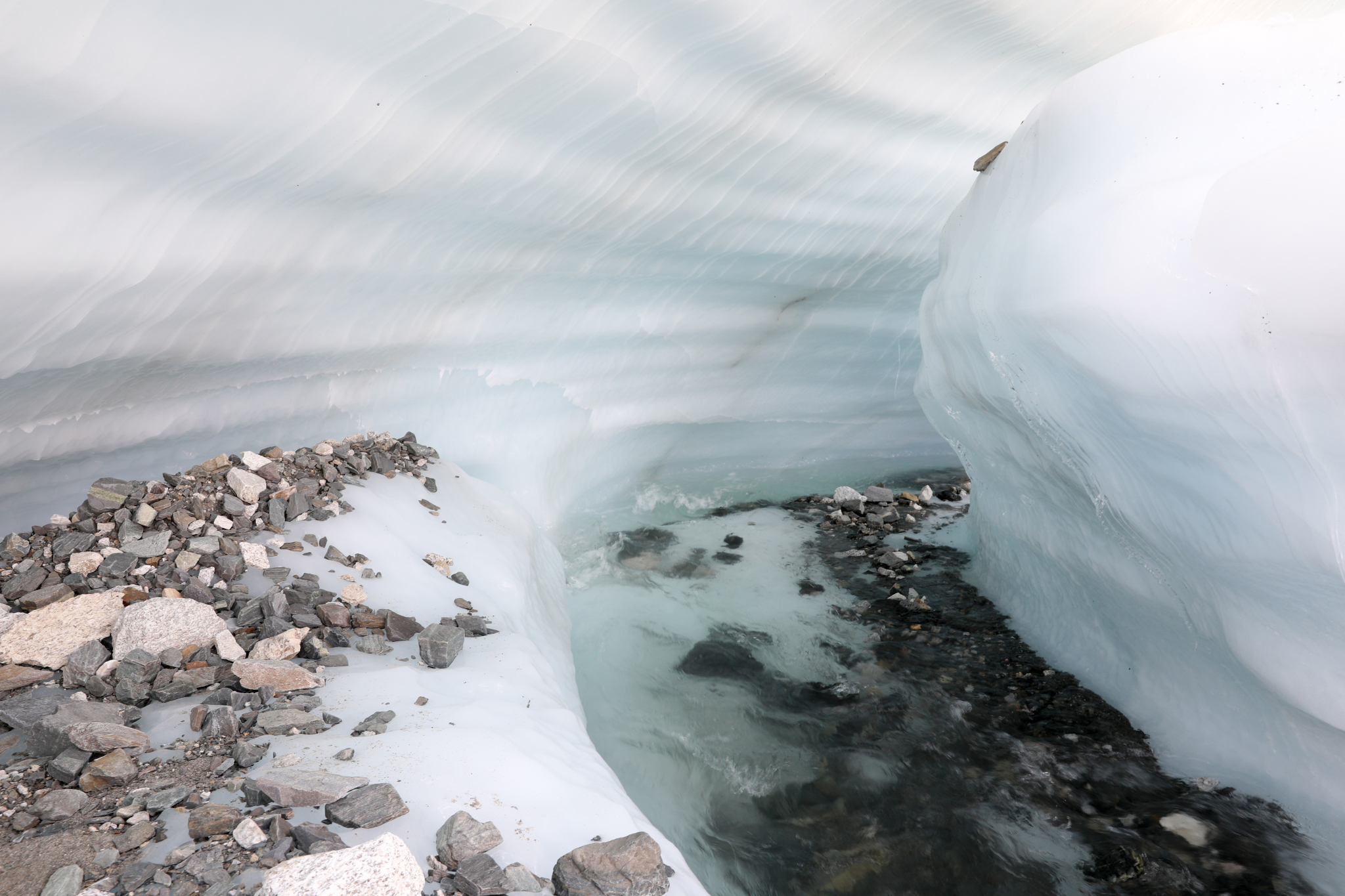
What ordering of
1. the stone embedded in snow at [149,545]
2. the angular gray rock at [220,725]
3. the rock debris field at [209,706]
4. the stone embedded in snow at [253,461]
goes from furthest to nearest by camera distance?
the stone embedded in snow at [253,461], the stone embedded in snow at [149,545], the angular gray rock at [220,725], the rock debris field at [209,706]

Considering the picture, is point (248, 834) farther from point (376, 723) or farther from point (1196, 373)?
point (1196, 373)

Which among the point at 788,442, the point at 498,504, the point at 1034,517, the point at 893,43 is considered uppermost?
the point at 893,43

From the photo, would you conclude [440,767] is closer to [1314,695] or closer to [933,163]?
[1314,695]

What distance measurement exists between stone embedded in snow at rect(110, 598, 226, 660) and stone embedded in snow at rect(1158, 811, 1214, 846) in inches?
120

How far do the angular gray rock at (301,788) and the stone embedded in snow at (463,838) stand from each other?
22 cm

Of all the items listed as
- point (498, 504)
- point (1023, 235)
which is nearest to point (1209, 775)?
point (1023, 235)

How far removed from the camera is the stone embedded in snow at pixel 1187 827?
2.36 metres

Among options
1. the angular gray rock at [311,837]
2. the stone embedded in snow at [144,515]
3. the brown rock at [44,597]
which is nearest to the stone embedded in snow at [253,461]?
the stone embedded in snow at [144,515]

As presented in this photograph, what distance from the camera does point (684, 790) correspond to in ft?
9.18

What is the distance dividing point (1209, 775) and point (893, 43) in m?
3.44

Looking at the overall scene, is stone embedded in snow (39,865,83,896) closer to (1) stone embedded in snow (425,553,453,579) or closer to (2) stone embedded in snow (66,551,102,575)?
(2) stone embedded in snow (66,551,102,575)

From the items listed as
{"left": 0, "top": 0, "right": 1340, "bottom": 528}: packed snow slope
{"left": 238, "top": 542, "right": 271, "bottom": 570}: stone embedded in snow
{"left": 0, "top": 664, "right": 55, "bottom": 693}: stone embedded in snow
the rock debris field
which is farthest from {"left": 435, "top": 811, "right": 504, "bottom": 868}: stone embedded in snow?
{"left": 0, "top": 0, "right": 1340, "bottom": 528}: packed snow slope

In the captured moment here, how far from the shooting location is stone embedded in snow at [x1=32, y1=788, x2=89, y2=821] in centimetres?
139

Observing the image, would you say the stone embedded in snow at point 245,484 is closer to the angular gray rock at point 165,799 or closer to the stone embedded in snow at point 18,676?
the stone embedded in snow at point 18,676
